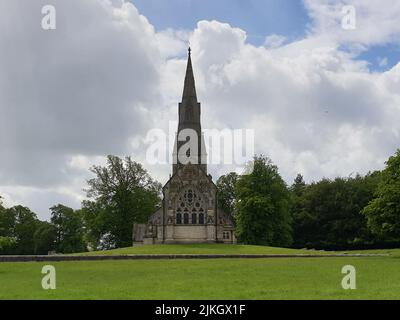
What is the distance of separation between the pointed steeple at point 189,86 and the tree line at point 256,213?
49.7 feet

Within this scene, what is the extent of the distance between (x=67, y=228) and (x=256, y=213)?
126ft

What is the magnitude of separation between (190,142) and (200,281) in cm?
7497

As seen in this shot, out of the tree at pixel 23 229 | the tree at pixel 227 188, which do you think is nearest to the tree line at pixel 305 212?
the tree at pixel 227 188

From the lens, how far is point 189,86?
3885 inches

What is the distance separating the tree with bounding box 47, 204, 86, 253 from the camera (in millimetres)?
103469

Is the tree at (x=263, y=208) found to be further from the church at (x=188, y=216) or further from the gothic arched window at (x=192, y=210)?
the gothic arched window at (x=192, y=210)

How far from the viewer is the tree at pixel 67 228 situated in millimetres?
103469

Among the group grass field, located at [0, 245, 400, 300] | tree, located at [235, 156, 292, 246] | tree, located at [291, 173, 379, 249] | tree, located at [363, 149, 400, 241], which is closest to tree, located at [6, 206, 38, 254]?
tree, located at [235, 156, 292, 246]

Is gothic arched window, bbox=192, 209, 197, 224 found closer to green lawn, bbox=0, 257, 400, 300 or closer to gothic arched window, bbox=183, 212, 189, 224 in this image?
gothic arched window, bbox=183, 212, 189, 224

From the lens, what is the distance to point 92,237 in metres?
88.8

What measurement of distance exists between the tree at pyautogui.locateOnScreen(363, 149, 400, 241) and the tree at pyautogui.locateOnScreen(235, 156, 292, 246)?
1292 inches

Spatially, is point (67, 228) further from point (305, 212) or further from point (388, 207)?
point (388, 207)

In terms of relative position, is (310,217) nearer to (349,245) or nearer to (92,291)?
(349,245)
